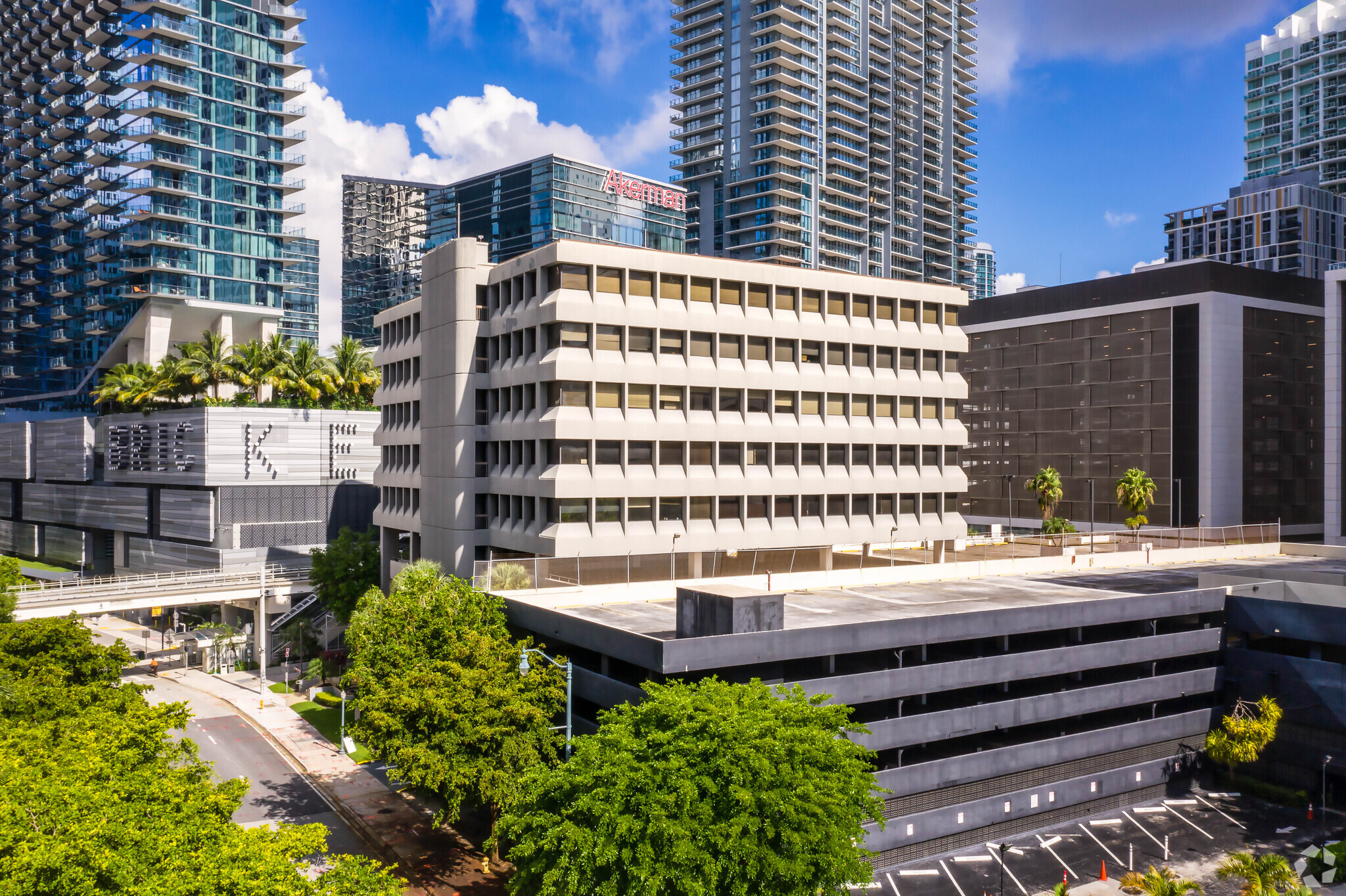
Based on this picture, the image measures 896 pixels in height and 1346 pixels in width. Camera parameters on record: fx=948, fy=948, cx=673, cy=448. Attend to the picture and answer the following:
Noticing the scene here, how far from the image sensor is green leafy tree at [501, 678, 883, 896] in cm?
2947

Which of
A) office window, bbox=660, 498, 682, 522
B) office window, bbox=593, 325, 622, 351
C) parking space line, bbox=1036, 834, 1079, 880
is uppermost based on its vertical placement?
office window, bbox=593, 325, 622, 351

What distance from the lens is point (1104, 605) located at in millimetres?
52031

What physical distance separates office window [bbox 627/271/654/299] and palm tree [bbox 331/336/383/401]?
51.5 metres

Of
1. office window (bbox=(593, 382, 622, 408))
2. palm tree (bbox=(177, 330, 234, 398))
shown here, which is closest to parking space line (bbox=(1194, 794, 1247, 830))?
office window (bbox=(593, 382, 622, 408))

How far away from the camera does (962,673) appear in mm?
47281

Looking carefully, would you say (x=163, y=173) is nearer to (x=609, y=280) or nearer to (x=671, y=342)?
(x=609, y=280)

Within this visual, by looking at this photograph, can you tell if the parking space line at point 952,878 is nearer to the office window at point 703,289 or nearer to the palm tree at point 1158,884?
the palm tree at point 1158,884

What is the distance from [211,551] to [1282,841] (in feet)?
288

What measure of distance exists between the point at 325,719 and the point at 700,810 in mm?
45388

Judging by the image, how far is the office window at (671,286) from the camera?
61562mm

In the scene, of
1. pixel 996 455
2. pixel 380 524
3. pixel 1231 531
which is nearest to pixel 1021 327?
pixel 996 455

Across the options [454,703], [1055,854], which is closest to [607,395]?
[454,703]

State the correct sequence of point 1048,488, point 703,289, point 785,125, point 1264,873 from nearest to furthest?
point 1264,873, point 703,289, point 1048,488, point 785,125

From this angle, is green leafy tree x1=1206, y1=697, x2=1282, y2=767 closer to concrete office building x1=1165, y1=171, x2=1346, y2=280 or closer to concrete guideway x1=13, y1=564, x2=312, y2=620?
concrete guideway x1=13, y1=564, x2=312, y2=620
